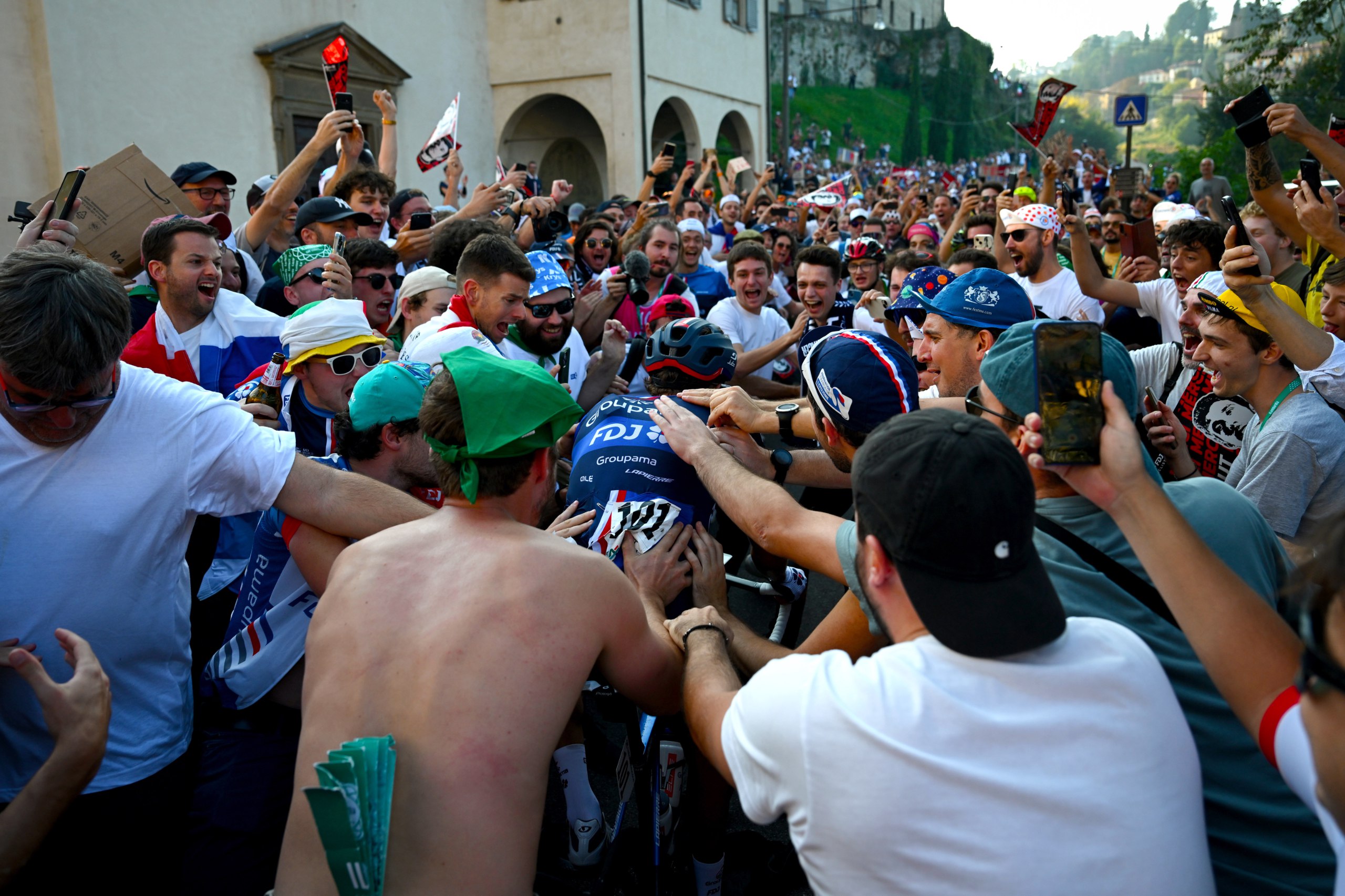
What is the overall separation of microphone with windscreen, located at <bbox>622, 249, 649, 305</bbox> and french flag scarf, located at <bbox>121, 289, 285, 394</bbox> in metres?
2.30

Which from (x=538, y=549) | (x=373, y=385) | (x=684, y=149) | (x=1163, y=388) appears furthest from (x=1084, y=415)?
(x=684, y=149)

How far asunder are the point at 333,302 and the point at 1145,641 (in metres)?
2.95

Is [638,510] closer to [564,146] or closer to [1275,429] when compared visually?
[1275,429]

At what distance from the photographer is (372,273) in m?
5.21

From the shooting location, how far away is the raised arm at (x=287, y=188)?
18.9 feet

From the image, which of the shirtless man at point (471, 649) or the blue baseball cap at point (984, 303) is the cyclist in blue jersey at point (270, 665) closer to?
the shirtless man at point (471, 649)

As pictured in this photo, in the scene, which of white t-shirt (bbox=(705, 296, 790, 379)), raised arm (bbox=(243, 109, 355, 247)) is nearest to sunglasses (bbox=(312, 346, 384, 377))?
raised arm (bbox=(243, 109, 355, 247))

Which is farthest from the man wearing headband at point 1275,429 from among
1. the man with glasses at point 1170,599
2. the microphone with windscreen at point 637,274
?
the microphone with windscreen at point 637,274

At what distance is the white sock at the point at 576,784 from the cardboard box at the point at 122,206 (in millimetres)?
3630

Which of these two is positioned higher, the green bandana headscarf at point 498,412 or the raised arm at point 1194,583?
the green bandana headscarf at point 498,412

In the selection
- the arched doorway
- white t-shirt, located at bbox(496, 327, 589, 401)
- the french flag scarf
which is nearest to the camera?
the french flag scarf

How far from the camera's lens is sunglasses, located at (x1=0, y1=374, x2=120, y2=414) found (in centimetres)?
221

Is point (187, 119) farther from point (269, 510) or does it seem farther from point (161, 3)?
point (269, 510)

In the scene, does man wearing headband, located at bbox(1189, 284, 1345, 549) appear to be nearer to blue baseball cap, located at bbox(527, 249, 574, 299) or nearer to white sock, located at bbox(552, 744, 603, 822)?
white sock, located at bbox(552, 744, 603, 822)
